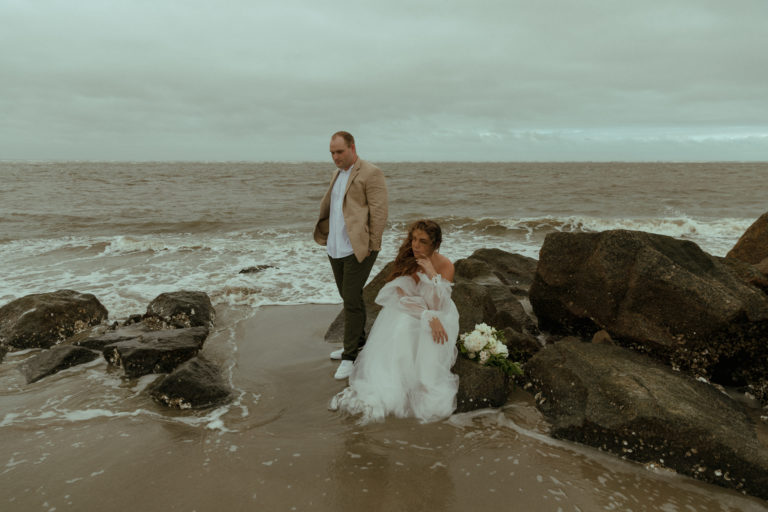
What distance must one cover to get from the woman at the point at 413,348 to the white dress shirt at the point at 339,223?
688mm

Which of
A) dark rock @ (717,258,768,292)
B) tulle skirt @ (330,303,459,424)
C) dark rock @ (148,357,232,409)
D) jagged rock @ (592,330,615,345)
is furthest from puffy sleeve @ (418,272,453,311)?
dark rock @ (717,258,768,292)

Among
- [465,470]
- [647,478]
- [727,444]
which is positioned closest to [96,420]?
[465,470]

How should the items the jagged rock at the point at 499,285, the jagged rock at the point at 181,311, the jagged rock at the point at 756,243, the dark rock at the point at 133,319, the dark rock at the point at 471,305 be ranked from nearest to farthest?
the dark rock at the point at 471,305 → the jagged rock at the point at 499,285 → the jagged rock at the point at 181,311 → the dark rock at the point at 133,319 → the jagged rock at the point at 756,243

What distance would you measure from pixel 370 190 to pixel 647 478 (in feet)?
11.9

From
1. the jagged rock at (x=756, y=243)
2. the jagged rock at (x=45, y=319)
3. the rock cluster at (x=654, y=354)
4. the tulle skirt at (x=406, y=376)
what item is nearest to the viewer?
the rock cluster at (x=654, y=354)

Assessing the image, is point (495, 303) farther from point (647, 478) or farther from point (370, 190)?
point (647, 478)

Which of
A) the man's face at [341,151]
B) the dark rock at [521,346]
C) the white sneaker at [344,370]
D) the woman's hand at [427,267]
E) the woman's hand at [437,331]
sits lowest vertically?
the white sneaker at [344,370]

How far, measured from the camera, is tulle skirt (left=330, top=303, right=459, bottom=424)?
14.3 feet

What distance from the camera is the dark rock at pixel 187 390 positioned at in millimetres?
4570

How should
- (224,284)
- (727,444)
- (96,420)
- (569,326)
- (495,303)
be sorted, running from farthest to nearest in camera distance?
1. (224,284)
2. (495,303)
3. (569,326)
4. (96,420)
5. (727,444)

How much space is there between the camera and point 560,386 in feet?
14.5

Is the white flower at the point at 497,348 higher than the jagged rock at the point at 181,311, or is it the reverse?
the white flower at the point at 497,348

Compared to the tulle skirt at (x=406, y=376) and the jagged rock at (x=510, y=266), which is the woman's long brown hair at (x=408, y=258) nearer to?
the tulle skirt at (x=406, y=376)

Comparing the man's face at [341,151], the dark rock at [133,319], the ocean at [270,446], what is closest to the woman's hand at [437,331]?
the ocean at [270,446]
